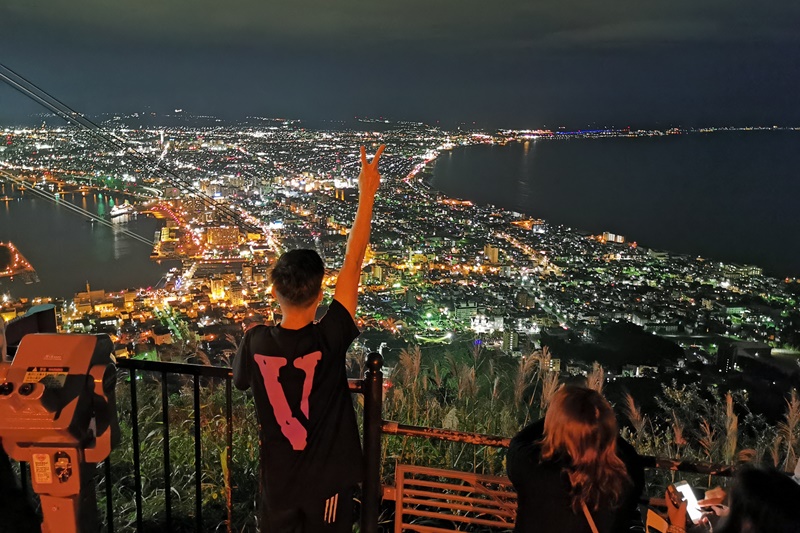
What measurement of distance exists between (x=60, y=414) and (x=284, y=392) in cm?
91

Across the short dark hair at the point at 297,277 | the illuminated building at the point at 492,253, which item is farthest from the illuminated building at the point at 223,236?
the short dark hair at the point at 297,277

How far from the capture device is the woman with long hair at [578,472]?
237 centimetres

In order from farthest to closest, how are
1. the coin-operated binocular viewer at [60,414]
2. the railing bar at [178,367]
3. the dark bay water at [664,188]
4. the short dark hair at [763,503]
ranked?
the dark bay water at [664,188]
the railing bar at [178,367]
the coin-operated binocular viewer at [60,414]
the short dark hair at [763,503]

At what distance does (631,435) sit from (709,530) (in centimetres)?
285

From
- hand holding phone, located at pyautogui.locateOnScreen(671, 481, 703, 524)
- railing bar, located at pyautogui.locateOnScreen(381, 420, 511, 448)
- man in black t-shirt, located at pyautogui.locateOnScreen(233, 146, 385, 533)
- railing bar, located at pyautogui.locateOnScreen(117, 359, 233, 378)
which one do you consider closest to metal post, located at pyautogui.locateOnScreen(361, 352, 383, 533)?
railing bar, located at pyautogui.locateOnScreen(381, 420, 511, 448)

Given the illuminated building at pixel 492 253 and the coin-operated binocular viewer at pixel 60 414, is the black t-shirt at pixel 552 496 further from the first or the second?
the illuminated building at pixel 492 253

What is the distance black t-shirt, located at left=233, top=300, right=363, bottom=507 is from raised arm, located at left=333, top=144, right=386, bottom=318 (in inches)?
3.1

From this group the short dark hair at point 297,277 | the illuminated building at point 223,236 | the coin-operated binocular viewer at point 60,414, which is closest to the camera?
the coin-operated binocular viewer at point 60,414

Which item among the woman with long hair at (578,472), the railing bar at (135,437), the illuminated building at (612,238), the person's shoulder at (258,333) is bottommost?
the illuminated building at (612,238)

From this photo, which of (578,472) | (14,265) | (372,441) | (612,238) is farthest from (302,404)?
(612,238)

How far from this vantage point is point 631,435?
5.06m

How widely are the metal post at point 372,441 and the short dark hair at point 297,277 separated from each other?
2.12 feet

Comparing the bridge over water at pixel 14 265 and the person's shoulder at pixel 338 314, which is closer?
the person's shoulder at pixel 338 314

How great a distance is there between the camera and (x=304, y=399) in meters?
2.53
